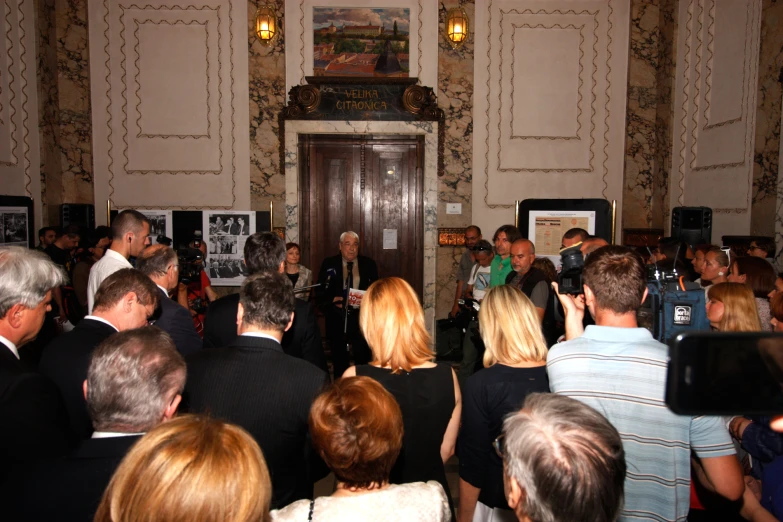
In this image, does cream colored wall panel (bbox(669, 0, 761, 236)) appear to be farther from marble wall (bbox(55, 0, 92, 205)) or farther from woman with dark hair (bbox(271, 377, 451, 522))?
marble wall (bbox(55, 0, 92, 205))

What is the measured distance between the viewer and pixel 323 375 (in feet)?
7.84

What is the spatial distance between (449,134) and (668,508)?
7636 mm

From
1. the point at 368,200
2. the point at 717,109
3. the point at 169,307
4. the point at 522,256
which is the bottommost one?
the point at 169,307

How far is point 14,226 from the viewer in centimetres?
768

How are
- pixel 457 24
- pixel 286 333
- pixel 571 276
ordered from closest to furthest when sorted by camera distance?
1. pixel 571 276
2. pixel 286 333
3. pixel 457 24

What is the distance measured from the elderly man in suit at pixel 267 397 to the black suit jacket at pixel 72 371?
0.48 m

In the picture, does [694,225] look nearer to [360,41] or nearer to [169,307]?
[360,41]

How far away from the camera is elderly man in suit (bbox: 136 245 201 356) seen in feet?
11.1

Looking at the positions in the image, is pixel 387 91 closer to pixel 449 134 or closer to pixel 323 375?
pixel 449 134

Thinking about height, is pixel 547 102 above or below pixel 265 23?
below

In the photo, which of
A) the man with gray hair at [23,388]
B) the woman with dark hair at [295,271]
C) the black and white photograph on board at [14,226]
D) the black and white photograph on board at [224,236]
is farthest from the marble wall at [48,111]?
the man with gray hair at [23,388]

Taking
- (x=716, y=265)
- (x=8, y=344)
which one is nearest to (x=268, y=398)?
(x=8, y=344)

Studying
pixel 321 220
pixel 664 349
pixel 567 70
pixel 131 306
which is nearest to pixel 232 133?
pixel 321 220

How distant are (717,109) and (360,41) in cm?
528
